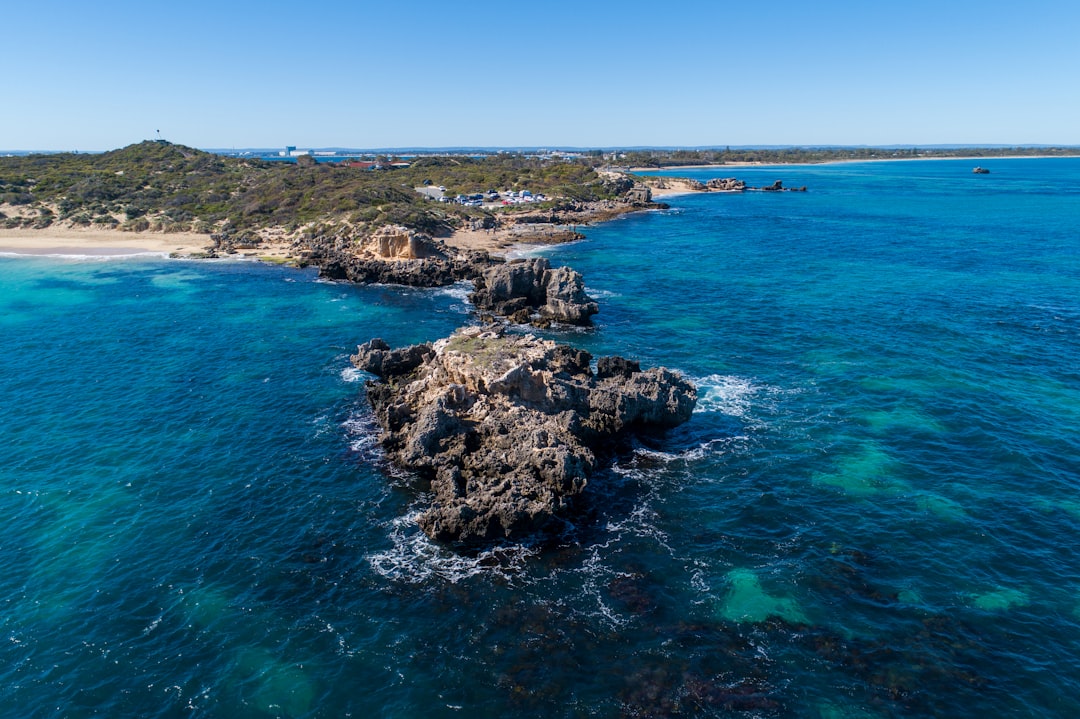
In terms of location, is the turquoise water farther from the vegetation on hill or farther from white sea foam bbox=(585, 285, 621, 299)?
the vegetation on hill

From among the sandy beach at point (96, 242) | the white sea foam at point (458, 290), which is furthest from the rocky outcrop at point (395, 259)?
the sandy beach at point (96, 242)

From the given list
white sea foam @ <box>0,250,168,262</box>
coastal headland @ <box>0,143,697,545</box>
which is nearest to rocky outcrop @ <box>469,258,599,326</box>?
coastal headland @ <box>0,143,697,545</box>

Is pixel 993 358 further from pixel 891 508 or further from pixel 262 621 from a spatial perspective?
pixel 262 621

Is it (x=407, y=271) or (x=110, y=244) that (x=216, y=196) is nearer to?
(x=110, y=244)

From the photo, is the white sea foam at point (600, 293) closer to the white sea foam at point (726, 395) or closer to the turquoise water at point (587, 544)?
the turquoise water at point (587, 544)

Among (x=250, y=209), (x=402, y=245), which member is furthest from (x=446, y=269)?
(x=250, y=209)
